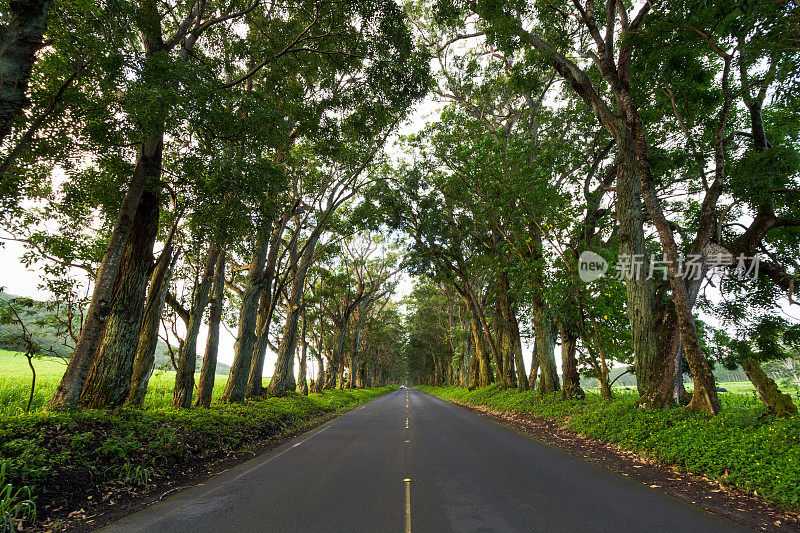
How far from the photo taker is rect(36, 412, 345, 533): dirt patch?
14.2ft

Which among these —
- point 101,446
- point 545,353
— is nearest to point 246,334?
point 101,446

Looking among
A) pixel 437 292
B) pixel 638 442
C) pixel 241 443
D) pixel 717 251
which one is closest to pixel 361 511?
pixel 241 443

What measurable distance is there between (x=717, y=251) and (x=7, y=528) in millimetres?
14501

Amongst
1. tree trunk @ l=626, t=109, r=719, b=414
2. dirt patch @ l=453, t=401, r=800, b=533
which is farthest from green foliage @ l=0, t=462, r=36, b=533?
tree trunk @ l=626, t=109, r=719, b=414

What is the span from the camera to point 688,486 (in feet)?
18.5

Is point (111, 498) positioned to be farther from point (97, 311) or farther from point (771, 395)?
point (771, 395)

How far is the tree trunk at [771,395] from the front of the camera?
271 inches

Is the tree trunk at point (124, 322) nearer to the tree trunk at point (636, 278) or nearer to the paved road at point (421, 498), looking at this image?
the paved road at point (421, 498)

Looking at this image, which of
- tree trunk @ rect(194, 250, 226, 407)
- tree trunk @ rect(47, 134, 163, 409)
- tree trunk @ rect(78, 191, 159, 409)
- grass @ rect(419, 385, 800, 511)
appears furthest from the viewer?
tree trunk @ rect(194, 250, 226, 407)

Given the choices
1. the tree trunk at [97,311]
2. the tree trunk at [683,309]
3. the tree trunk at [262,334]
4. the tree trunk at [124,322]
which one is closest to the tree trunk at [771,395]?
the tree trunk at [683,309]

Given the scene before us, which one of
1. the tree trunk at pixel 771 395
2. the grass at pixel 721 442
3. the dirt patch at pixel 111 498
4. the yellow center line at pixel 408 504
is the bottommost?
the dirt patch at pixel 111 498

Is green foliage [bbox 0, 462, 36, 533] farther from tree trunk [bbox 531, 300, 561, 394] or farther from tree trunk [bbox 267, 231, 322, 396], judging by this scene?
tree trunk [bbox 531, 300, 561, 394]

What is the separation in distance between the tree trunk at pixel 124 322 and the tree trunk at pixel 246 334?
492cm

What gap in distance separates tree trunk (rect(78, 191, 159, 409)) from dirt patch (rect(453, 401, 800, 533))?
34.5 ft
